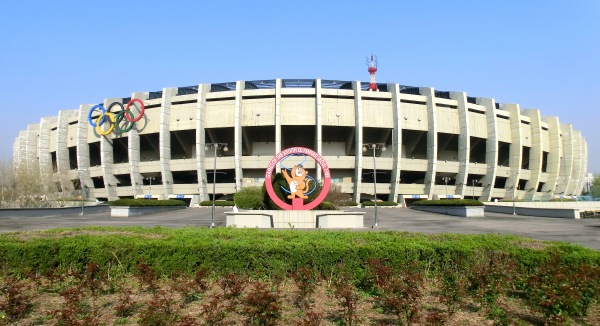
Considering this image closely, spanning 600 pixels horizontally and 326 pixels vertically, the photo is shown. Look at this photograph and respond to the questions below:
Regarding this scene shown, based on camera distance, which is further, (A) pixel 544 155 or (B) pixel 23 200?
(A) pixel 544 155

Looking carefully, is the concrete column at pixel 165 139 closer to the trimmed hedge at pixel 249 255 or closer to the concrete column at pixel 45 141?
the concrete column at pixel 45 141

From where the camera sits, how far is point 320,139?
51.2 metres

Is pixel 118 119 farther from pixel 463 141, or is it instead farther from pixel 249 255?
pixel 249 255

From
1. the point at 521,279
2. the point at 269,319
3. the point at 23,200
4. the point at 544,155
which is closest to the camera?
the point at 269,319

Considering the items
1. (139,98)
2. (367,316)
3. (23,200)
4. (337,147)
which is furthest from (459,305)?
(139,98)

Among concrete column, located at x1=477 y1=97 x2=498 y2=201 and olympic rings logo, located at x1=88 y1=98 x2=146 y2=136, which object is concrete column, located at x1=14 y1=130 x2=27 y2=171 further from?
concrete column, located at x1=477 y1=97 x2=498 y2=201

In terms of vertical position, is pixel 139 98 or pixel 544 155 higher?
pixel 139 98

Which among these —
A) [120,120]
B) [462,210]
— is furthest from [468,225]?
[120,120]

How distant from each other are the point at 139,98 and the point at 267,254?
55.7 meters

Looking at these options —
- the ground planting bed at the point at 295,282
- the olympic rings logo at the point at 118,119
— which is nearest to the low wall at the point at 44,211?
the olympic rings logo at the point at 118,119

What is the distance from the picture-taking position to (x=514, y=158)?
57.3 m

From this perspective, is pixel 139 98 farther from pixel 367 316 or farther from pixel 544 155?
pixel 544 155

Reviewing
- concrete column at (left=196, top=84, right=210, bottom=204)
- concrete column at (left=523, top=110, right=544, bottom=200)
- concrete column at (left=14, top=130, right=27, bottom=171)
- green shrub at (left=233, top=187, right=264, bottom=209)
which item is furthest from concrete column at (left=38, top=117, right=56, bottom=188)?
concrete column at (left=523, top=110, right=544, bottom=200)

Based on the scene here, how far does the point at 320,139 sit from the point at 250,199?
2453cm
